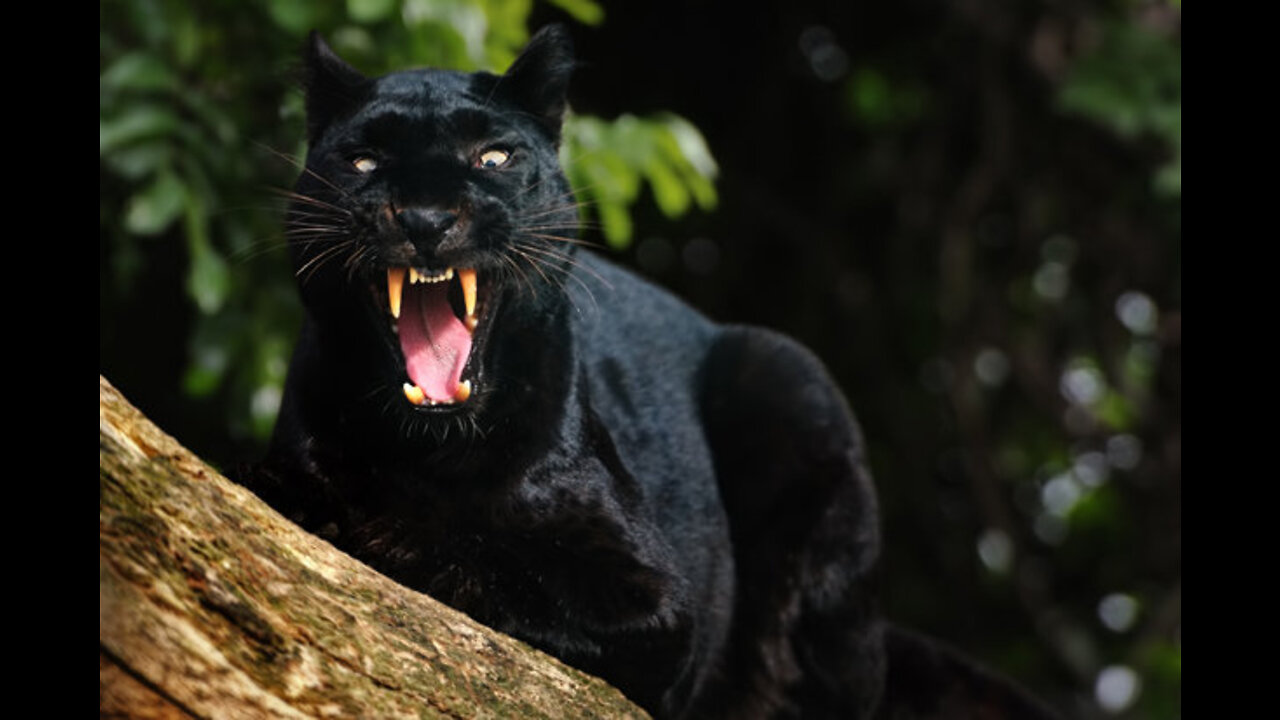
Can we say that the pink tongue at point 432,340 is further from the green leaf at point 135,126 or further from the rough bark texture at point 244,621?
the green leaf at point 135,126

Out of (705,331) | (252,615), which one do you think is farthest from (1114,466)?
(252,615)

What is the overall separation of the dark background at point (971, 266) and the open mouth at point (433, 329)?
10.3ft

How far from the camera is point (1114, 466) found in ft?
22.4

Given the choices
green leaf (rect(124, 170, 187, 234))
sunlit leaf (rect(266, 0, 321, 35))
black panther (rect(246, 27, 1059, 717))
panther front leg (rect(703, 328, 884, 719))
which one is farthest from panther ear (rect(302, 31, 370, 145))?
panther front leg (rect(703, 328, 884, 719))

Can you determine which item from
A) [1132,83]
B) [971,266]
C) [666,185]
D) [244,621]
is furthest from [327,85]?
[971,266]

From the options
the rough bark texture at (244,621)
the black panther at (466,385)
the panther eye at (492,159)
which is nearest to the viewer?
the rough bark texture at (244,621)

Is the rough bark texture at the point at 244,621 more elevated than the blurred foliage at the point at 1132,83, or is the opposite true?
the blurred foliage at the point at 1132,83

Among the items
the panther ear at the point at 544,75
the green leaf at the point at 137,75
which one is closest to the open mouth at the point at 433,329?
the panther ear at the point at 544,75

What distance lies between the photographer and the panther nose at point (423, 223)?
225 cm

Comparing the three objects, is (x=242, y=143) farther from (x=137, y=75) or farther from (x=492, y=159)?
(x=492, y=159)

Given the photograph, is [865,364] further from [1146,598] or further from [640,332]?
[640,332]

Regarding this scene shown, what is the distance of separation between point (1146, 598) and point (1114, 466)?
645mm

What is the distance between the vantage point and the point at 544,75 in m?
2.63

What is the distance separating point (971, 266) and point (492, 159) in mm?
4385
